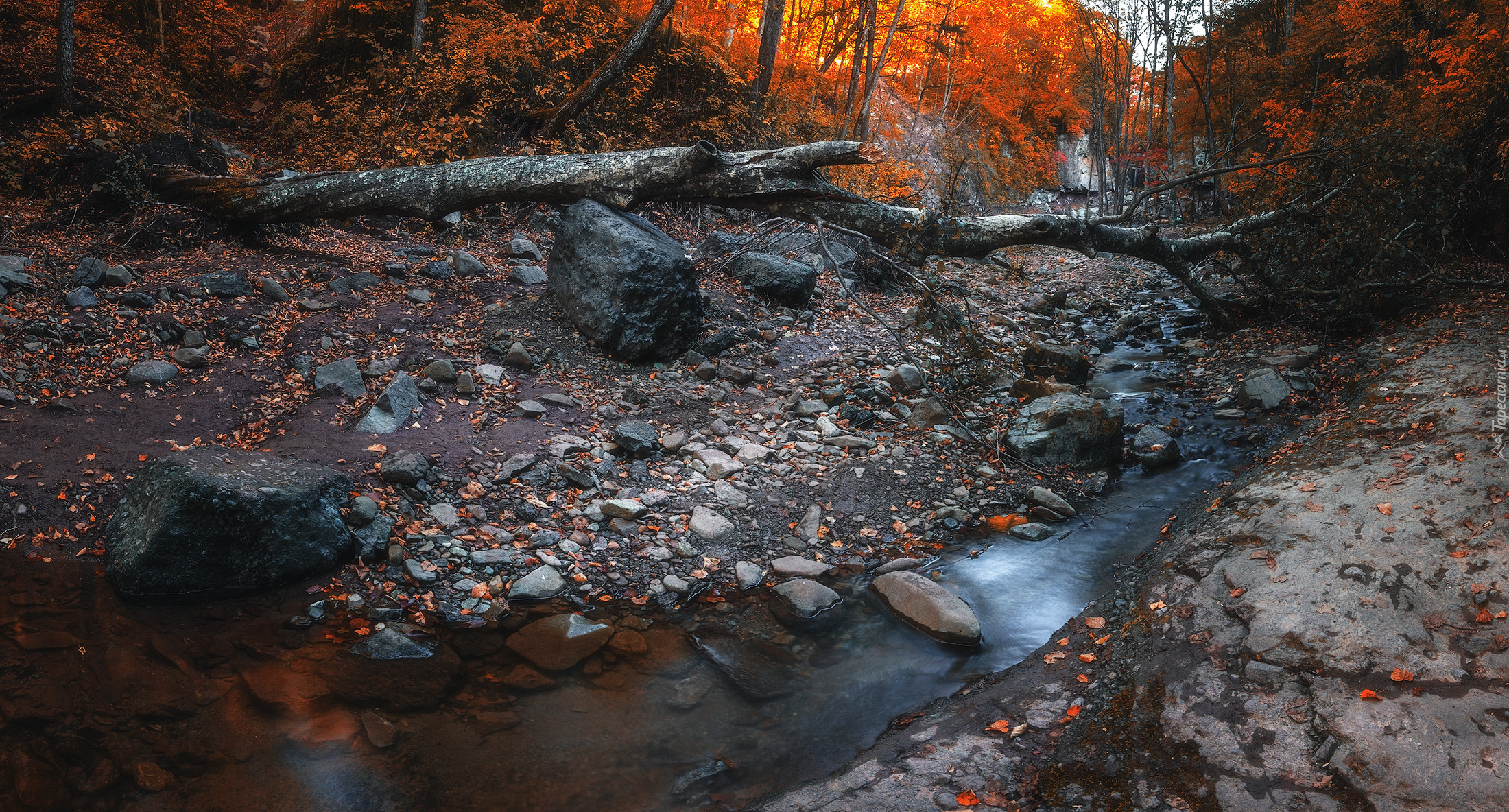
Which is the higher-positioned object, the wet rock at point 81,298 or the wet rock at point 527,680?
the wet rock at point 81,298

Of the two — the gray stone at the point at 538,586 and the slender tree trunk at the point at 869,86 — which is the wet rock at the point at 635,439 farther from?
the slender tree trunk at the point at 869,86

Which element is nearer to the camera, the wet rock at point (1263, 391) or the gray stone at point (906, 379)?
the wet rock at point (1263, 391)

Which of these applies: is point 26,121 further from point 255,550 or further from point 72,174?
point 255,550

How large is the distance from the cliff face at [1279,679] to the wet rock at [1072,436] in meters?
1.54

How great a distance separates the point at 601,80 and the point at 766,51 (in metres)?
4.26

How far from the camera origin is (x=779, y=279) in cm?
873

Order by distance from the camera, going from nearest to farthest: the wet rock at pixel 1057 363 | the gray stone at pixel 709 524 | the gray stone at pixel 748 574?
1. the gray stone at pixel 748 574
2. the gray stone at pixel 709 524
3. the wet rock at pixel 1057 363

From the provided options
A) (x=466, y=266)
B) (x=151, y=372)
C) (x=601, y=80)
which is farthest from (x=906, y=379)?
(x=601, y=80)

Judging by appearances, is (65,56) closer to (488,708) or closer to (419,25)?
(419,25)

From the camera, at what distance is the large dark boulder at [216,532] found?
3.56m

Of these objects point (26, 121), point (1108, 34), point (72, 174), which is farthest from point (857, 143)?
point (1108, 34)

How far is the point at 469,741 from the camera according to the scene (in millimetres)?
3076

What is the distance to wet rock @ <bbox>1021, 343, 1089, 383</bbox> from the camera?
321 inches

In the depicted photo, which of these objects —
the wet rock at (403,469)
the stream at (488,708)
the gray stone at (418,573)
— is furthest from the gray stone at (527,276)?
the stream at (488,708)
